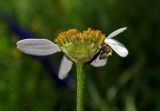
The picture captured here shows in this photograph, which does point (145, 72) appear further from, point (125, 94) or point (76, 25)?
point (76, 25)

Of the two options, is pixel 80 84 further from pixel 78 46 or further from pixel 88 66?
pixel 88 66

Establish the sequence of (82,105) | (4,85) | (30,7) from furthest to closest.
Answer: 1. (30,7)
2. (4,85)
3. (82,105)

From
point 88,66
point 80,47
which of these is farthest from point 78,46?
point 88,66

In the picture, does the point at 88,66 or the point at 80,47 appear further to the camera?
the point at 88,66

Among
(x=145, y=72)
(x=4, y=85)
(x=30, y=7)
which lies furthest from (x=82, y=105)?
(x=30, y=7)

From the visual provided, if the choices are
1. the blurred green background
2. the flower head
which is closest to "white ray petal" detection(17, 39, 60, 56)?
the flower head

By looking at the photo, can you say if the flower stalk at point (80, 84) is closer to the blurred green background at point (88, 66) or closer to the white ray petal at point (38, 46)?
the white ray petal at point (38, 46)
